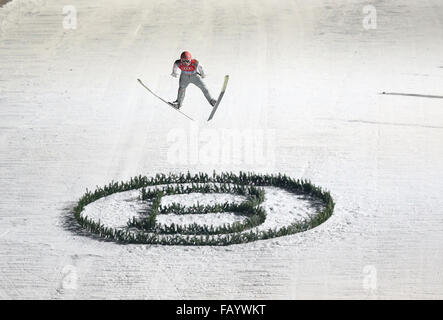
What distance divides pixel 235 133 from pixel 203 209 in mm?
4707

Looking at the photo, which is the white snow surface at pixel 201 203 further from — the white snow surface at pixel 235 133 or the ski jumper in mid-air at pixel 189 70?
the ski jumper in mid-air at pixel 189 70

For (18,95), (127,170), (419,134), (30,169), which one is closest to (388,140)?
(419,134)

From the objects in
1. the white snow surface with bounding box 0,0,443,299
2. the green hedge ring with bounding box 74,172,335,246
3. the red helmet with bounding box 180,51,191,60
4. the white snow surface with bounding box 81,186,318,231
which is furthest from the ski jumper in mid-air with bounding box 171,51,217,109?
the white snow surface with bounding box 81,186,318,231

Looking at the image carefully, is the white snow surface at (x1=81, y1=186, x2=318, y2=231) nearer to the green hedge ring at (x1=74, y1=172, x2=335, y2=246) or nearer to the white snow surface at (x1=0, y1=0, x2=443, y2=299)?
the green hedge ring at (x1=74, y1=172, x2=335, y2=246)

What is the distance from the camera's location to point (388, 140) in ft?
67.7

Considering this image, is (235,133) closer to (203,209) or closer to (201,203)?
(201,203)

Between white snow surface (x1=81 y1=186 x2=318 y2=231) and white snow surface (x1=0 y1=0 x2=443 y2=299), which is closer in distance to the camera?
white snow surface (x1=0 y1=0 x2=443 y2=299)

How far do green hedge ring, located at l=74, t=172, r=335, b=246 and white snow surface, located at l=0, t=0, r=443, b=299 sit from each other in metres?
0.23

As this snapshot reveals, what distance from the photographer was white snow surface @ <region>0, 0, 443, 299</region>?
1454 centimetres

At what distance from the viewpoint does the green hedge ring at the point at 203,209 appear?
1579cm

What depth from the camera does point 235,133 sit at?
21391mm

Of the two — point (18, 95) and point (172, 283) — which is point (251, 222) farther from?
point (18, 95)

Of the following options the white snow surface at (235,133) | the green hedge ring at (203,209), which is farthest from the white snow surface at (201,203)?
the white snow surface at (235,133)

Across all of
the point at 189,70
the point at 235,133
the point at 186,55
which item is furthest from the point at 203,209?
the point at 235,133
